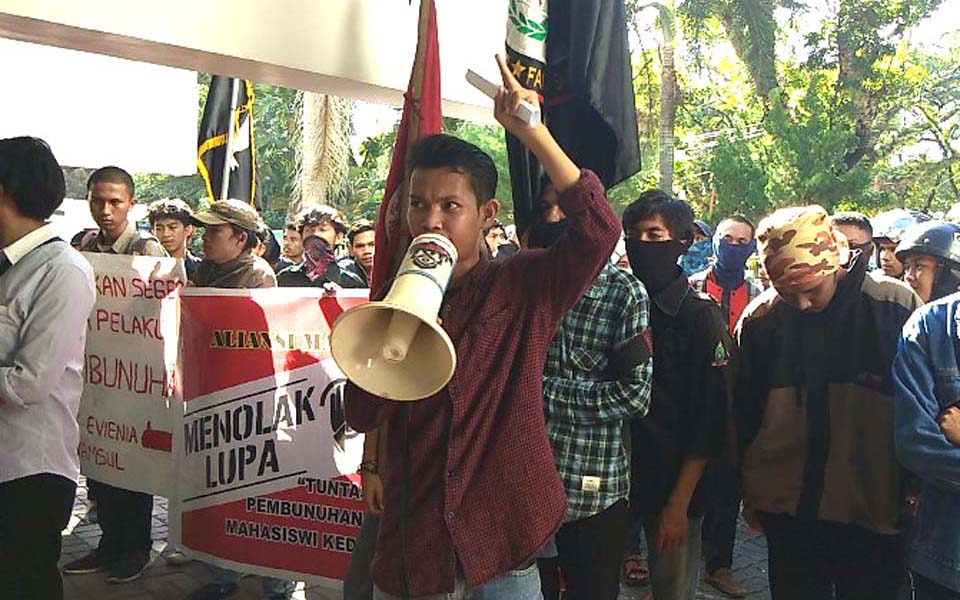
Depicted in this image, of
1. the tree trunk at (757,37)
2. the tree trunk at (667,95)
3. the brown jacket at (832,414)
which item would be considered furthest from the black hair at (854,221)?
the tree trunk at (757,37)

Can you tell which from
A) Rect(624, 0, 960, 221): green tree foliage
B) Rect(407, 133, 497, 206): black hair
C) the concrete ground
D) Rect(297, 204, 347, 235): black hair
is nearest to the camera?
Rect(407, 133, 497, 206): black hair

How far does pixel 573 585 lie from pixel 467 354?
3.97ft

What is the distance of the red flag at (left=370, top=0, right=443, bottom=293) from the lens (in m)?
2.88

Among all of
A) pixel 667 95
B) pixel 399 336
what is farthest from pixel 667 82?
pixel 399 336

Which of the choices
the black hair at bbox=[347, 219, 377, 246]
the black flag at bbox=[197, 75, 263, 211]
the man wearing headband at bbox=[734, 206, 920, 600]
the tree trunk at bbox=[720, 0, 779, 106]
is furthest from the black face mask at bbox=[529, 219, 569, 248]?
the tree trunk at bbox=[720, 0, 779, 106]

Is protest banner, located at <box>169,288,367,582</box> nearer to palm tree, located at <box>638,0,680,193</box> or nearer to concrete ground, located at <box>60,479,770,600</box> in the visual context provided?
concrete ground, located at <box>60,479,770,600</box>

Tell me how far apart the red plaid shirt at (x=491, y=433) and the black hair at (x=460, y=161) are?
194 millimetres

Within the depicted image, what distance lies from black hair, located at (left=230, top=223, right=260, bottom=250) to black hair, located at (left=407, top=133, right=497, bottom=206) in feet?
8.13

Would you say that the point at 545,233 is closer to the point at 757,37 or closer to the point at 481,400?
the point at 481,400

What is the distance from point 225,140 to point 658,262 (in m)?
4.49

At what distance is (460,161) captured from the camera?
6.32 feet

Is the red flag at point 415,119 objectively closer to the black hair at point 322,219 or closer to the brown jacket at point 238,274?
the brown jacket at point 238,274

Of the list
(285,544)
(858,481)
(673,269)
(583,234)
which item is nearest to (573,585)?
(858,481)

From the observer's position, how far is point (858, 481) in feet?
8.73
